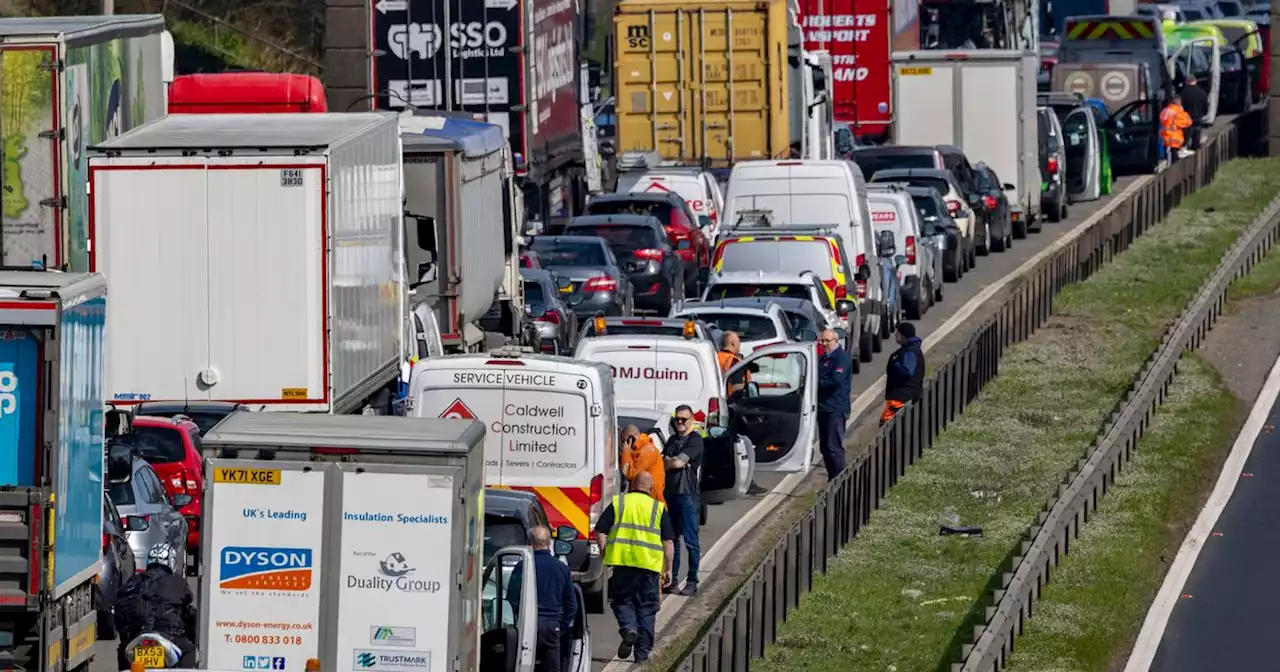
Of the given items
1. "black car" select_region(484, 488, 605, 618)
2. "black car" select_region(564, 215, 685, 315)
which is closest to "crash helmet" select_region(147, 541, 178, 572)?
"black car" select_region(484, 488, 605, 618)

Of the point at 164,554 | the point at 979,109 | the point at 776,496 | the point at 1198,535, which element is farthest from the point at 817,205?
the point at 164,554

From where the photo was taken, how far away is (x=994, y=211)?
44469 mm

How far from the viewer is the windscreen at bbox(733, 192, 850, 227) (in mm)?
34031

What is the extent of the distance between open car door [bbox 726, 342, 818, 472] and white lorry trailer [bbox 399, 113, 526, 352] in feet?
9.88

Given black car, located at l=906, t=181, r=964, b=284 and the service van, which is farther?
black car, located at l=906, t=181, r=964, b=284

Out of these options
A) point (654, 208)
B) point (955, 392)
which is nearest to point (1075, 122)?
point (654, 208)

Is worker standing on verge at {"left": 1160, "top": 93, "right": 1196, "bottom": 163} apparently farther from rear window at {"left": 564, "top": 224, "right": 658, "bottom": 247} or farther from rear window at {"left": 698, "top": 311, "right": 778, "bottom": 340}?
rear window at {"left": 698, "top": 311, "right": 778, "bottom": 340}

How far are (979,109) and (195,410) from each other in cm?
2698

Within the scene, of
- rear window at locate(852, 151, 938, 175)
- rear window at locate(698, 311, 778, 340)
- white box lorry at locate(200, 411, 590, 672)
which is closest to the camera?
white box lorry at locate(200, 411, 590, 672)

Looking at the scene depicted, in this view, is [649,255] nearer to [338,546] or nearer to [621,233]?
[621,233]

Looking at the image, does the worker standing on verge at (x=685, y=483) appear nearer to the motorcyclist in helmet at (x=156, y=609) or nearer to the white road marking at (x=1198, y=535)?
the white road marking at (x=1198, y=535)

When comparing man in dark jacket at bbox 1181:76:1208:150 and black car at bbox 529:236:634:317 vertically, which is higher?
man in dark jacket at bbox 1181:76:1208:150

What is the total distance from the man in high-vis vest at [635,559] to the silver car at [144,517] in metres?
3.14

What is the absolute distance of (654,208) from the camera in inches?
1524
